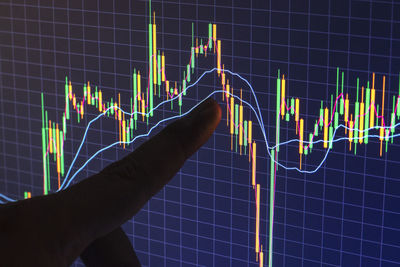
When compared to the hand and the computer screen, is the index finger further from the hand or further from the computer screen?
the computer screen

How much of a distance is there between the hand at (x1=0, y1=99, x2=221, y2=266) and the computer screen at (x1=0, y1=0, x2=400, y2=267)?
67 centimetres

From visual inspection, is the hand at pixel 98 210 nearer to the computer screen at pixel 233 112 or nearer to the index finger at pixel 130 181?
the index finger at pixel 130 181

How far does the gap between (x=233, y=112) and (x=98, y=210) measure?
34.2 inches

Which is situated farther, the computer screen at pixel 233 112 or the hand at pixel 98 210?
the computer screen at pixel 233 112

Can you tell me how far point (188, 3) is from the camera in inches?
66.6

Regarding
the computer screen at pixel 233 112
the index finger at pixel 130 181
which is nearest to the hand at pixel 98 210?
the index finger at pixel 130 181

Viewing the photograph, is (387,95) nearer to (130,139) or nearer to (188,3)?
(188,3)

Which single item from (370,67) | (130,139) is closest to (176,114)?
(130,139)

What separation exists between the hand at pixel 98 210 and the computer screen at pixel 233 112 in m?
0.67

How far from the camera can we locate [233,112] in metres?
1.69

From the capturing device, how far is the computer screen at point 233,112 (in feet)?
5.08

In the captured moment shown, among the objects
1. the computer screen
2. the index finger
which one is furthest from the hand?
the computer screen

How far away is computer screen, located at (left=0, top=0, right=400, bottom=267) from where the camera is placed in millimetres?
1549

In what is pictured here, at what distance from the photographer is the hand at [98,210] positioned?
82 cm
